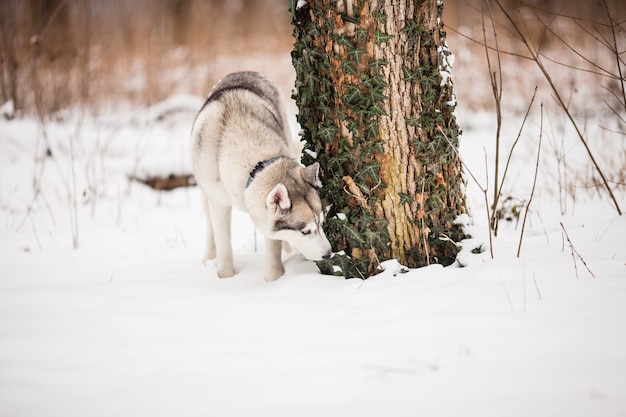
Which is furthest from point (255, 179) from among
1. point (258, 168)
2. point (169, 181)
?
point (169, 181)

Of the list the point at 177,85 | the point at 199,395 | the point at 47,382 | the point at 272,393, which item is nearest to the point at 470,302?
the point at 272,393

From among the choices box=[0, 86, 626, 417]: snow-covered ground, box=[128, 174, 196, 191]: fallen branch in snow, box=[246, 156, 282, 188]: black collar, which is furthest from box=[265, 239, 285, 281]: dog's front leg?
box=[128, 174, 196, 191]: fallen branch in snow

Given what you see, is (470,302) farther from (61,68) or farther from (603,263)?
(61,68)

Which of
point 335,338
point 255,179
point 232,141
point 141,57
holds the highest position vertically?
point 141,57

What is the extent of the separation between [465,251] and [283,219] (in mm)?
1203

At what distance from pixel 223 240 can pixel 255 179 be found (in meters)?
0.62

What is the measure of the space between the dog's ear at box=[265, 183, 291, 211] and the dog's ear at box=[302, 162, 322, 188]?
17cm

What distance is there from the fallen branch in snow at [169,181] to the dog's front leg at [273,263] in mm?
3289

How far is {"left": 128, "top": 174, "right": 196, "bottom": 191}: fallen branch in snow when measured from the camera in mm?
6133

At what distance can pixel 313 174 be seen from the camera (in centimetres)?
281

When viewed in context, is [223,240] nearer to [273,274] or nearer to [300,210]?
[273,274]

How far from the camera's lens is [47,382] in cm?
161

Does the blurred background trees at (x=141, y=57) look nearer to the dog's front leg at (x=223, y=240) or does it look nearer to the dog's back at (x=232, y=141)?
the dog's back at (x=232, y=141)

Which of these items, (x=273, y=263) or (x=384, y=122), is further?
(x=273, y=263)
